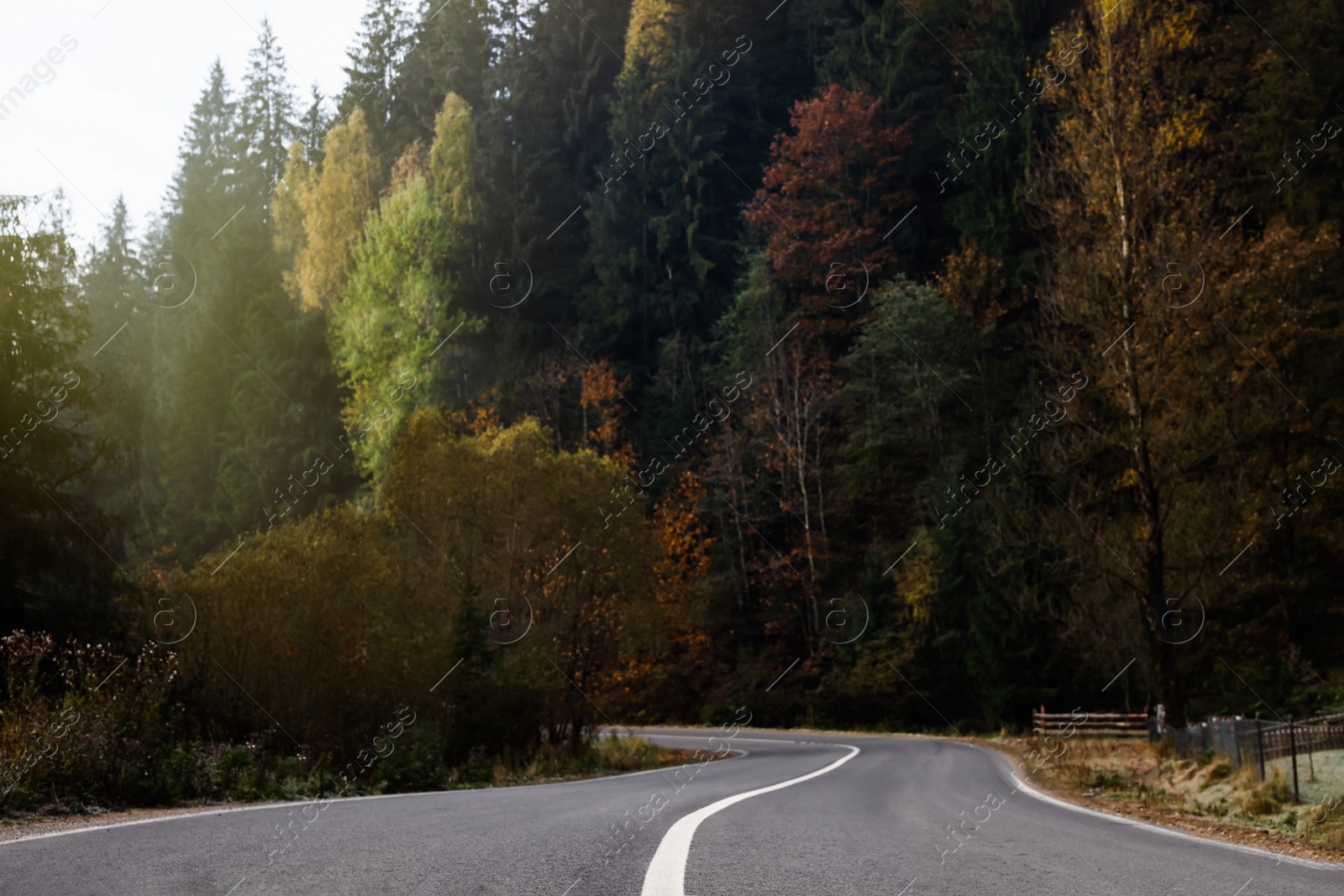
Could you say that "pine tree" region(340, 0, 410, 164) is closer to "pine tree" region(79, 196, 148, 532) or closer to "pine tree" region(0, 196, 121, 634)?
"pine tree" region(79, 196, 148, 532)

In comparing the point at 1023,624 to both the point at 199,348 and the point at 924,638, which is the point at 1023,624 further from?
the point at 199,348

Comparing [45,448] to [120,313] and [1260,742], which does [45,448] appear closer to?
[1260,742]

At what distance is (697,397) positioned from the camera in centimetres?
5100

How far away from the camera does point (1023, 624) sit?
1382 inches

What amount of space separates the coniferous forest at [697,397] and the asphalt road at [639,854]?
4.58 metres

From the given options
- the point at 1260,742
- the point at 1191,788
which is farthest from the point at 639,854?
the point at 1191,788

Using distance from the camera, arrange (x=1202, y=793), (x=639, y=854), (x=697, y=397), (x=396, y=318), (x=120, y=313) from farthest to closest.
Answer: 1. (x=120, y=313)
2. (x=697, y=397)
3. (x=396, y=318)
4. (x=1202, y=793)
5. (x=639, y=854)

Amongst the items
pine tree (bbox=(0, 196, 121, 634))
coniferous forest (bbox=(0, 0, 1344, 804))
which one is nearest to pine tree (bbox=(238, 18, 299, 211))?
coniferous forest (bbox=(0, 0, 1344, 804))

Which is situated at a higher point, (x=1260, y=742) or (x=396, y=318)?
(x=396, y=318)

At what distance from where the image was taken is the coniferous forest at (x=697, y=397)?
61.8ft

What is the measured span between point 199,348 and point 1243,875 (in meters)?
68.9

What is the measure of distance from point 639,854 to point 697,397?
44.9 metres

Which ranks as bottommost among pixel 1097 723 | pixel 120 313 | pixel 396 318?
pixel 1097 723

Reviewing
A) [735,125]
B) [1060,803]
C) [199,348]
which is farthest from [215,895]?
[199,348]
